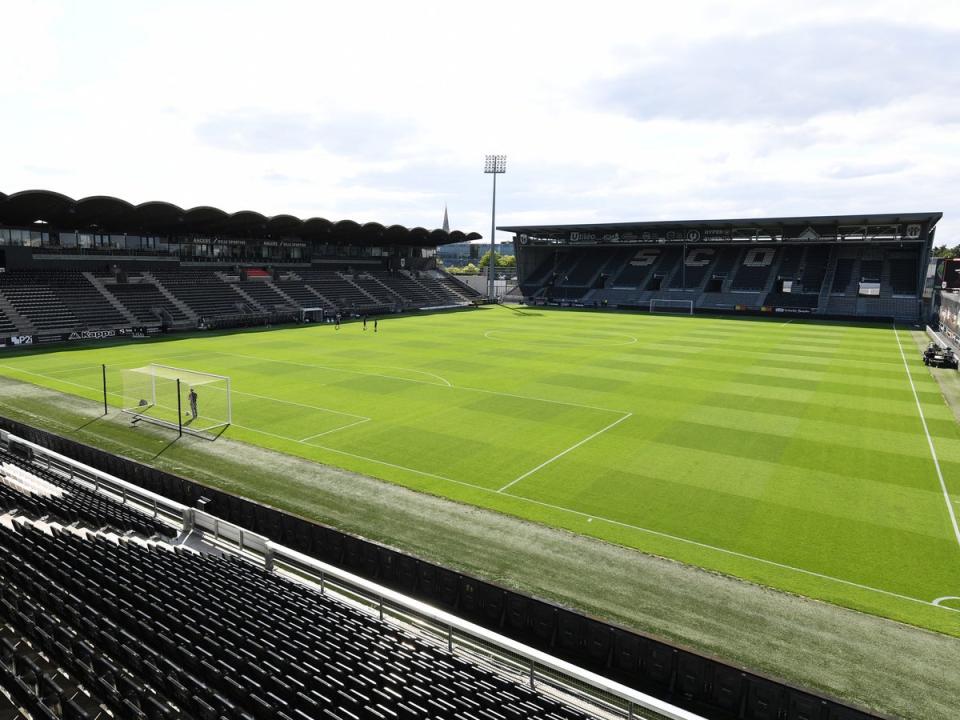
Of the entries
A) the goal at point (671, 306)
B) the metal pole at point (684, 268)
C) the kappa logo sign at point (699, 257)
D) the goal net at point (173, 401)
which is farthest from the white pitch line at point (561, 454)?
the kappa logo sign at point (699, 257)

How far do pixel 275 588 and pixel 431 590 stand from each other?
2.99 meters

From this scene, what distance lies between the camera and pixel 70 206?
48.8 m

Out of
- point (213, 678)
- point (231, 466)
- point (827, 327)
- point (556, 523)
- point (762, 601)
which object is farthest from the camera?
point (827, 327)

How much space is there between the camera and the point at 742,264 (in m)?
87.0

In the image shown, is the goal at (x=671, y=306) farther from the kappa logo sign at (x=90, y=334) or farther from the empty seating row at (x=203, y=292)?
the kappa logo sign at (x=90, y=334)

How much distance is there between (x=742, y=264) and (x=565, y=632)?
8634cm

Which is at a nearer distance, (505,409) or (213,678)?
(213,678)

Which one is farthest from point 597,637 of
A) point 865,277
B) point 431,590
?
point 865,277

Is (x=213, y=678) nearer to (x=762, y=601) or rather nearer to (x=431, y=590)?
(x=431, y=590)

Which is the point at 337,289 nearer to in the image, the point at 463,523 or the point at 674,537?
the point at 463,523

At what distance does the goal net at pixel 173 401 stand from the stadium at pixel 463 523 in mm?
147

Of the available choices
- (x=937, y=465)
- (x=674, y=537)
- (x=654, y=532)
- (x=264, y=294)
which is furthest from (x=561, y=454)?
(x=264, y=294)

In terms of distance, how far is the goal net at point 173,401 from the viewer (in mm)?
25031

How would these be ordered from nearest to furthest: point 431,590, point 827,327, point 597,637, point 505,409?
point 597,637 → point 431,590 → point 505,409 → point 827,327
